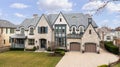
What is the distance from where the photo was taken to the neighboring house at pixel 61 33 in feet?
138

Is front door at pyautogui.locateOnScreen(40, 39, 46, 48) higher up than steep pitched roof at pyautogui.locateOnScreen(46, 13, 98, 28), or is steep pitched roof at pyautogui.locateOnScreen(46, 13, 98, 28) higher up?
steep pitched roof at pyautogui.locateOnScreen(46, 13, 98, 28)

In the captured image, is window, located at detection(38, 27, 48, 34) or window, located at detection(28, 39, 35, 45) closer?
window, located at detection(38, 27, 48, 34)

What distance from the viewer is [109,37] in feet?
234

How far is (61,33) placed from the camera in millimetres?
45031

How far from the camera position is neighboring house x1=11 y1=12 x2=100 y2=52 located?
42.0 metres

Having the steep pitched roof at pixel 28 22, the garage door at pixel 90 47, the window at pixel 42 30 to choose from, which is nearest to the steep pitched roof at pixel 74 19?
the window at pixel 42 30

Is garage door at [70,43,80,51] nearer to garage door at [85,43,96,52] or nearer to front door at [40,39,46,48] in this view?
garage door at [85,43,96,52]

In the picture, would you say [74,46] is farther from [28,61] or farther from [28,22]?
[28,61]

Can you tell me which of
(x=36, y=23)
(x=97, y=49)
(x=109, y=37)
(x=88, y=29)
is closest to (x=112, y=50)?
(x=97, y=49)

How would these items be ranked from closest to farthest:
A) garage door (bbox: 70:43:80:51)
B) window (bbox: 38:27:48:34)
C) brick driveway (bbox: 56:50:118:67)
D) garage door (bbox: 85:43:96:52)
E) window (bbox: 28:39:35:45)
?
brick driveway (bbox: 56:50:118:67) → garage door (bbox: 85:43:96:52) → garage door (bbox: 70:43:80:51) → window (bbox: 38:27:48:34) → window (bbox: 28:39:35:45)

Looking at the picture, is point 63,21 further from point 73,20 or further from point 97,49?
point 97,49

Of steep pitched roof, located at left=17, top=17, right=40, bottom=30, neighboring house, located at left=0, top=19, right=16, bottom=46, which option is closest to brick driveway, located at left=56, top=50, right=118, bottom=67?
steep pitched roof, located at left=17, top=17, right=40, bottom=30

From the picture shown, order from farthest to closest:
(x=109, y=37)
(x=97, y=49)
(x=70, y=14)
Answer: (x=109, y=37), (x=70, y=14), (x=97, y=49)

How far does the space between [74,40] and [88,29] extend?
4.49 meters
